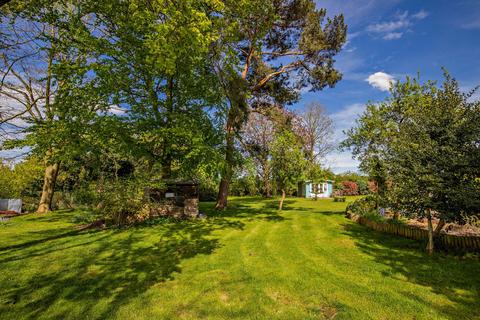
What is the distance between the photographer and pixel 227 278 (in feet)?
18.6

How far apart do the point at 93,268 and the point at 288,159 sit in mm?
14024

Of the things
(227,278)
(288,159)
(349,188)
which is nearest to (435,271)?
(227,278)

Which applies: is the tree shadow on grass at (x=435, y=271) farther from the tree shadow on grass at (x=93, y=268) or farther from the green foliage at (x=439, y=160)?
the tree shadow on grass at (x=93, y=268)

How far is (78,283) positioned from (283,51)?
17700 millimetres

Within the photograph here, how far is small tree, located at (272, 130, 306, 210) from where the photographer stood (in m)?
17.8

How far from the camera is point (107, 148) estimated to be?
1246 centimetres

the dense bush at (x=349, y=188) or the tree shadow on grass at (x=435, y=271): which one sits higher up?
the dense bush at (x=349, y=188)

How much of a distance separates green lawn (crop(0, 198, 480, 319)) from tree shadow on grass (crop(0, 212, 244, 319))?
0.07ft

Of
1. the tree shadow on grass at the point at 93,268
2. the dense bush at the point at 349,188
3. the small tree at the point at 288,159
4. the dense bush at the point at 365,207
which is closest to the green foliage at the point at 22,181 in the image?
the tree shadow on grass at the point at 93,268

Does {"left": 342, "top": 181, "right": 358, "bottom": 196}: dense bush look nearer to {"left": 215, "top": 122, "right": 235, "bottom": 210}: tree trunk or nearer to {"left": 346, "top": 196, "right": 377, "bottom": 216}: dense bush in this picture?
{"left": 346, "top": 196, "right": 377, "bottom": 216}: dense bush

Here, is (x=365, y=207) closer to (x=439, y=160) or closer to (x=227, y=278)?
(x=439, y=160)

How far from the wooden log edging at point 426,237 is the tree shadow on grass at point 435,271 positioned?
0.42m

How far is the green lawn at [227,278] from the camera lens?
14.0 feet

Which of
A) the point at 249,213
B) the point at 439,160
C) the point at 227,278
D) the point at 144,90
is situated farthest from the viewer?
the point at 249,213
